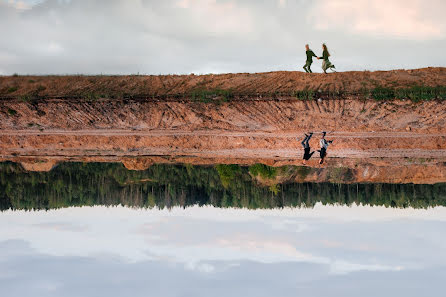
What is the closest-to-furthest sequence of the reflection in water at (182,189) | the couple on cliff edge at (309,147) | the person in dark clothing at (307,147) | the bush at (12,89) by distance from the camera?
the couple on cliff edge at (309,147) → the person in dark clothing at (307,147) → the reflection in water at (182,189) → the bush at (12,89)

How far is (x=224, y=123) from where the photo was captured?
928 inches

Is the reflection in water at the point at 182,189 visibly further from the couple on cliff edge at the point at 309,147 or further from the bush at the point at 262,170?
the couple on cliff edge at the point at 309,147

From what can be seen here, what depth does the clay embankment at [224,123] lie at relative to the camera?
22.4 m

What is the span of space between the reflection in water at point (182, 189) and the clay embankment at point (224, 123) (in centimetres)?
78

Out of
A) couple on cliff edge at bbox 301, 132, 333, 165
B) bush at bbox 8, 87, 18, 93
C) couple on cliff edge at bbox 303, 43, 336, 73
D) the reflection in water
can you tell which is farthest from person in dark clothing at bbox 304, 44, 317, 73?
bush at bbox 8, 87, 18, 93

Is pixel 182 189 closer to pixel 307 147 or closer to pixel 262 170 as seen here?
pixel 262 170

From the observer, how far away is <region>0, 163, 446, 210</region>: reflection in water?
24344 millimetres

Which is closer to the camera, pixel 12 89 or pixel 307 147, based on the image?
pixel 307 147

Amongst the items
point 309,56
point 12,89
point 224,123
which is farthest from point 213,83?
point 12,89

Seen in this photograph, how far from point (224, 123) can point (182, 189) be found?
17.6 ft

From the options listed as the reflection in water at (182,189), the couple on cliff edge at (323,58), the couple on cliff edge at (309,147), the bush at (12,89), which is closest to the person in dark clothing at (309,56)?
the couple on cliff edge at (323,58)

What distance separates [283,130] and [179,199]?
841 cm

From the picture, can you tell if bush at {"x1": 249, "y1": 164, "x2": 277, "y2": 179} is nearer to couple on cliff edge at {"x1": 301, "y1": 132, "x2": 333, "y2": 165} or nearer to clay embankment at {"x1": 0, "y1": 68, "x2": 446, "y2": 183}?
clay embankment at {"x1": 0, "y1": 68, "x2": 446, "y2": 183}

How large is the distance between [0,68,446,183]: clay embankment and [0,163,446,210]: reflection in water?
78 cm
